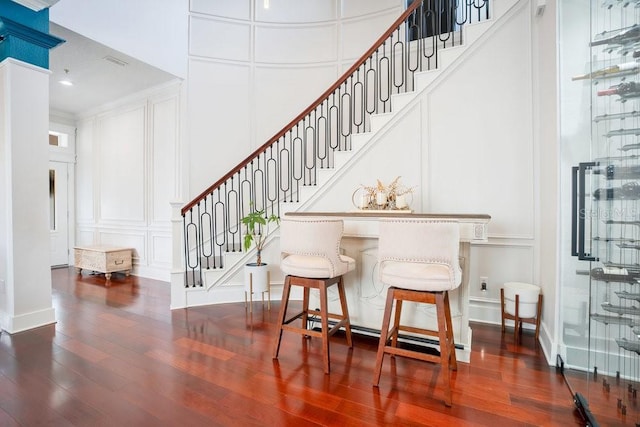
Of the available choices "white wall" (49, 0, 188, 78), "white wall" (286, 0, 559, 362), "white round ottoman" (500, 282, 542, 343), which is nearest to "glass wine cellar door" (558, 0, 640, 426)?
"white round ottoman" (500, 282, 542, 343)

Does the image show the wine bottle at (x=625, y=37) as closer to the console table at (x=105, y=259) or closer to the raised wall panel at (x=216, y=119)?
the raised wall panel at (x=216, y=119)

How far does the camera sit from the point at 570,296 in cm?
229

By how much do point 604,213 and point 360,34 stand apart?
452 centimetres

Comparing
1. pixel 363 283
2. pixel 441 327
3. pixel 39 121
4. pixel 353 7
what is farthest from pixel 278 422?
pixel 353 7

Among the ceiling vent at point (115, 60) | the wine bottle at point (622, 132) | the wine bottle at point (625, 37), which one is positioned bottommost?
the wine bottle at point (622, 132)

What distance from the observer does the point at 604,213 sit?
181 centimetres

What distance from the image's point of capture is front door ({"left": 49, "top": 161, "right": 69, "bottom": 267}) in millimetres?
6367

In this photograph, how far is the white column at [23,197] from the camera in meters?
2.99

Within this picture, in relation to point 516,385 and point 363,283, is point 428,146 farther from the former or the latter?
point 516,385

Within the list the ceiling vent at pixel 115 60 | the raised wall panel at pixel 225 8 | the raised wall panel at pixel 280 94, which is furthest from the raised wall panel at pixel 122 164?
the raised wall panel at pixel 280 94

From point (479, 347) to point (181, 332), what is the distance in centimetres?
269

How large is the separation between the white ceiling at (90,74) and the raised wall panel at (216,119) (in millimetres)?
492

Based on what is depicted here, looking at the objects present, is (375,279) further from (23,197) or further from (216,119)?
(216,119)

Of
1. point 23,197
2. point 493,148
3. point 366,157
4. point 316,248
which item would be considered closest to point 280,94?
point 366,157
